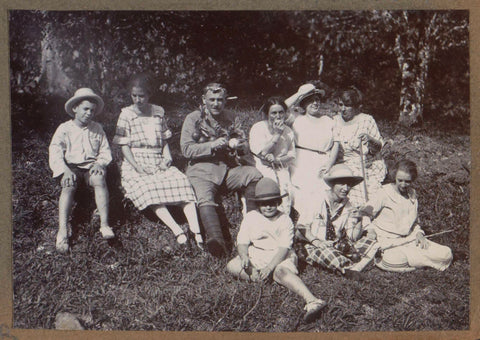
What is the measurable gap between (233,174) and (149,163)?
749 mm

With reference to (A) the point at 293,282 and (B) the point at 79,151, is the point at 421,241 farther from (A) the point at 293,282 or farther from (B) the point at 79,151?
(B) the point at 79,151

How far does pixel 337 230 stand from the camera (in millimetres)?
4504

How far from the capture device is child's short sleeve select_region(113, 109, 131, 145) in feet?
14.9

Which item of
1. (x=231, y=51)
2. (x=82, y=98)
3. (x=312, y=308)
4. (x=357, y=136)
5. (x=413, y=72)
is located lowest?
(x=312, y=308)

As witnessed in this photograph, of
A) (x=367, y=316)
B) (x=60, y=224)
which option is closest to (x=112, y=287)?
(x=60, y=224)

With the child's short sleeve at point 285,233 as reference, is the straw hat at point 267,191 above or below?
above

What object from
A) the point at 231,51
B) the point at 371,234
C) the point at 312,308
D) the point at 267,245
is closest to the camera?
the point at 312,308

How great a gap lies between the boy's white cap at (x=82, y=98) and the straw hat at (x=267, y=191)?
5.09 ft

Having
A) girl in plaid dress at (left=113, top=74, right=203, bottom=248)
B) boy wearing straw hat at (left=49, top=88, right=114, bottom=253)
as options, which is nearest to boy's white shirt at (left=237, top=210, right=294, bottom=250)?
girl in plaid dress at (left=113, top=74, right=203, bottom=248)

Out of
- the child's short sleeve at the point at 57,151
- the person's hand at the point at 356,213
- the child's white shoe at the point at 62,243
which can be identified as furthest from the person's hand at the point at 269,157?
the child's white shoe at the point at 62,243

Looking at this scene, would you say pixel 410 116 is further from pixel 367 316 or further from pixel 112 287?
pixel 112 287

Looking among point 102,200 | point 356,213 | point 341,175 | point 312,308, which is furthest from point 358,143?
point 102,200

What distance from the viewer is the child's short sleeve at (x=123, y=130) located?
454 cm

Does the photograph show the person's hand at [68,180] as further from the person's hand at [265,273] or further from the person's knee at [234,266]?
the person's hand at [265,273]
